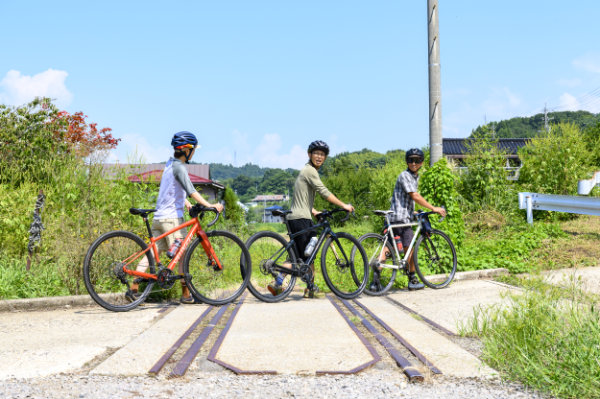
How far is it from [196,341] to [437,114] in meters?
6.74

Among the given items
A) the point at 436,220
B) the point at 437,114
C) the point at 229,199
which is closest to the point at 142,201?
the point at 436,220

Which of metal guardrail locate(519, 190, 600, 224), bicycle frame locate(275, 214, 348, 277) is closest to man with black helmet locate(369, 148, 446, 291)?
bicycle frame locate(275, 214, 348, 277)

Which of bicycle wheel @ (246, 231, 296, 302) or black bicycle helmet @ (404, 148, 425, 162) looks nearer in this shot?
bicycle wheel @ (246, 231, 296, 302)

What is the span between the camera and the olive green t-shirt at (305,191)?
22.5 feet

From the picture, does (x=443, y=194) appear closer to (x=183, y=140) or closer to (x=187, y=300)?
(x=183, y=140)

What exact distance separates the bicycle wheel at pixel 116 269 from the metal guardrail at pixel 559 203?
341 inches

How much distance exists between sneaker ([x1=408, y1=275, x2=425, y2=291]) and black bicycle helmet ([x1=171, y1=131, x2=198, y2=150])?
350cm

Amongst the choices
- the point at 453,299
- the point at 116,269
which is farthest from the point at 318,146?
the point at 116,269

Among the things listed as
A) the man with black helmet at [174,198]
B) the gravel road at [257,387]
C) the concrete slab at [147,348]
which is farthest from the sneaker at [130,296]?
the gravel road at [257,387]

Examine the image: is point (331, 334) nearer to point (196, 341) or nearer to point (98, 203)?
point (196, 341)

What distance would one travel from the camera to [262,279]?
7328mm

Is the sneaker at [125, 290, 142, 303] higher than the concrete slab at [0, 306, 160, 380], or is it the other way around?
the sneaker at [125, 290, 142, 303]

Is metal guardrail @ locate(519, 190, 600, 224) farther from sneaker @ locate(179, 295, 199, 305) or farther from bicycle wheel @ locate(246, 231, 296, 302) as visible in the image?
sneaker @ locate(179, 295, 199, 305)

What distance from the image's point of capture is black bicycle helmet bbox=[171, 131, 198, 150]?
661cm
